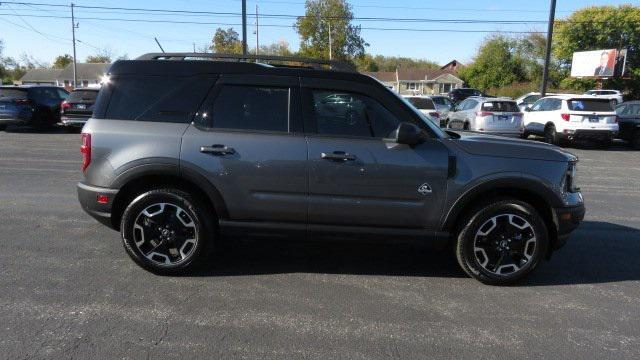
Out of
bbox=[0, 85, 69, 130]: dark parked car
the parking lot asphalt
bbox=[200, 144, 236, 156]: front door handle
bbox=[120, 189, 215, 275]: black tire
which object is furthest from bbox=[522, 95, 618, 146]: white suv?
bbox=[0, 85, 69, 130]: dark parked car

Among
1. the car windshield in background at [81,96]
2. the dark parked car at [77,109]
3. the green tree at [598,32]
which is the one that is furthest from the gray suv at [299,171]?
the green tree at [598,32]

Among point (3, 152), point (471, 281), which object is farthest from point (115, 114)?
point (3, 152)

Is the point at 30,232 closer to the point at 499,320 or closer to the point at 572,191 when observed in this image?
the point at 499,320

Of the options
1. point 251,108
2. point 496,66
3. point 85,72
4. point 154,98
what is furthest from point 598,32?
point 85,72

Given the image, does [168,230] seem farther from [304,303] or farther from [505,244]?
[505,244]

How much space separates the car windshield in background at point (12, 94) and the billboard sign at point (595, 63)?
4441cm

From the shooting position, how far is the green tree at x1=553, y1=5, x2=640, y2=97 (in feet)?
175

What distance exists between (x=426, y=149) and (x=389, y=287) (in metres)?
1.25

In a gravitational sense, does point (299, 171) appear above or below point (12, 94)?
below

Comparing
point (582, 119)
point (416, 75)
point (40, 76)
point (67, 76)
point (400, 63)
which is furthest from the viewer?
point (400, 63)

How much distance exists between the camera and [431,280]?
14.9ft

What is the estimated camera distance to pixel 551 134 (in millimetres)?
16672

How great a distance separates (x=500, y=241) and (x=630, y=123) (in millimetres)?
15540

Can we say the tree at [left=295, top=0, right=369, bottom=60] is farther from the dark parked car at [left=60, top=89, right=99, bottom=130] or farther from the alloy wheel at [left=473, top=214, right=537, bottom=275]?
the alloy wheel at [left=473, top=214, right=537, bottom=275]
